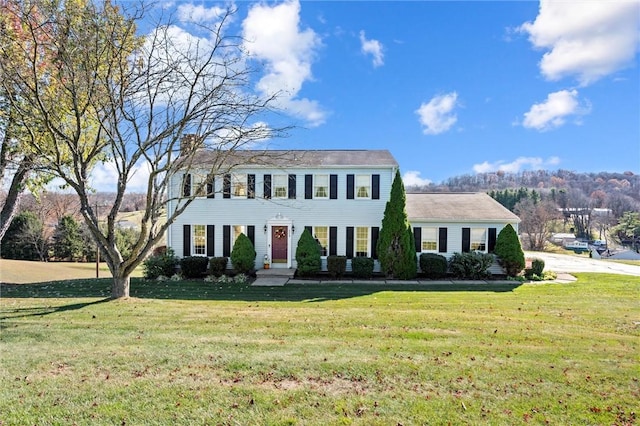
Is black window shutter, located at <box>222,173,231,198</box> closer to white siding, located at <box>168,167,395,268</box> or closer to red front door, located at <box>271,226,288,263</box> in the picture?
white siding, located at <box>168,167,395,268</box>

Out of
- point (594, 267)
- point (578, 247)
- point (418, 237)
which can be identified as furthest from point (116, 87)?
point (578, 247)

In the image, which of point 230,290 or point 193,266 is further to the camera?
point 193,266

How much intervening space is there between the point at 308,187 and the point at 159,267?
26.9 feet

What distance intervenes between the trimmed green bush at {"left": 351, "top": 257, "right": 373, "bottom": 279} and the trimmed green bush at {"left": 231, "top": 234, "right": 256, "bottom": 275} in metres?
4.93

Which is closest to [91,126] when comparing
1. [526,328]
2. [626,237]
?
[526,328]

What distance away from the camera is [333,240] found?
720 inches

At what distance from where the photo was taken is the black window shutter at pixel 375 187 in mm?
18188

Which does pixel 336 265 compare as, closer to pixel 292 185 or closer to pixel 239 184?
pixel 292 185

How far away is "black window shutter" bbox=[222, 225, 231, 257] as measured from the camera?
60.3 ft

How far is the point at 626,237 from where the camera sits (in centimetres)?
5541

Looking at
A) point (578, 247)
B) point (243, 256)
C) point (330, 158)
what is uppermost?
point (330, 158)

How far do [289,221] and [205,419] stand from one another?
14.5 meters

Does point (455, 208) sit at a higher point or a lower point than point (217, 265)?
higher

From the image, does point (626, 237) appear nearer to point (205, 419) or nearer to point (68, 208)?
point (205, 419)
